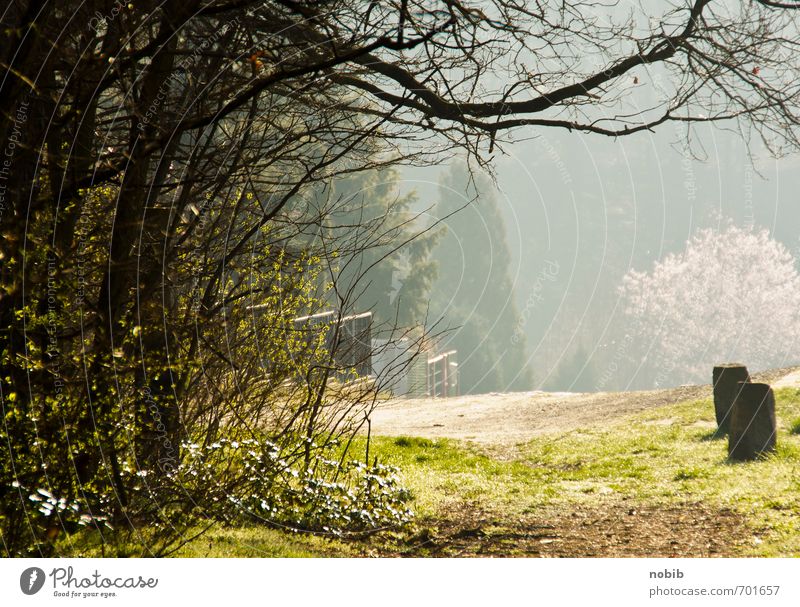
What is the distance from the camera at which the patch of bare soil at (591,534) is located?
6547mm

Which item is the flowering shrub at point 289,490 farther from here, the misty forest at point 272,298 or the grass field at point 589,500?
the grass field at point 589,500

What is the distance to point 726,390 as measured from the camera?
13.1 meters

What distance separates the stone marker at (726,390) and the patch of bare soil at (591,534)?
504 centimetres

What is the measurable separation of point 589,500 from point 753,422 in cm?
328

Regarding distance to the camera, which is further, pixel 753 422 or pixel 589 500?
pixel 753 422

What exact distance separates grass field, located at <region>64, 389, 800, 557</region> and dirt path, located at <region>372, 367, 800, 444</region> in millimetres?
1767

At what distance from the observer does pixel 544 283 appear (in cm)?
6919

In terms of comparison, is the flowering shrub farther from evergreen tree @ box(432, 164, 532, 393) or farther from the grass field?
evergreen tree @ box(432, 164, 532, 393)

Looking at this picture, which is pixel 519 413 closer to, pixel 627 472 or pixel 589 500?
pixel 627 472

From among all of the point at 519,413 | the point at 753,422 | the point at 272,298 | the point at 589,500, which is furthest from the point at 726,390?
the point at 272,298

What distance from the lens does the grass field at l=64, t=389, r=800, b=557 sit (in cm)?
652

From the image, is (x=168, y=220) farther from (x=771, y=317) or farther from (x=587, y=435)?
(x=771, y=317)
